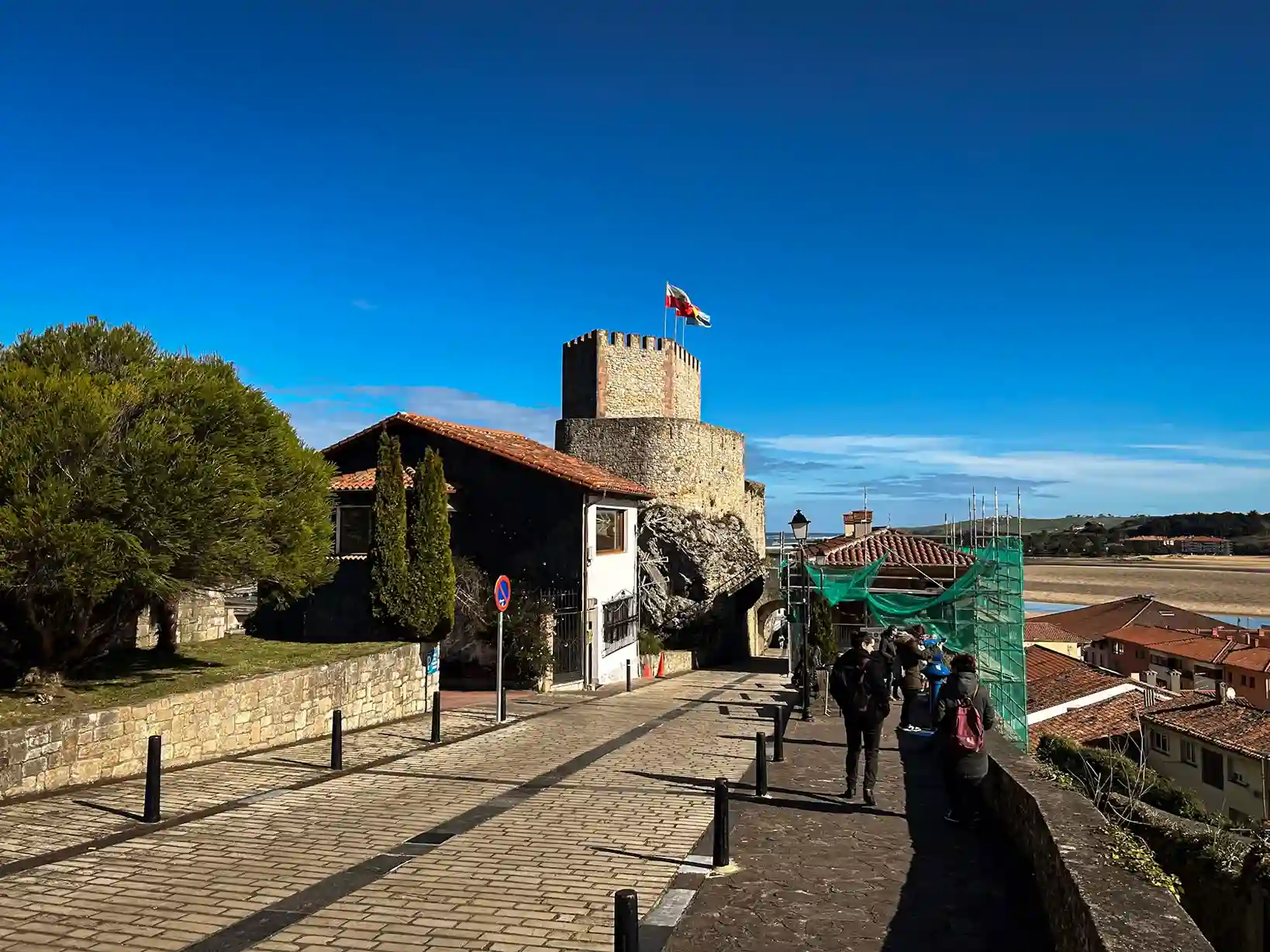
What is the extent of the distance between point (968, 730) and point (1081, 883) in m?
3.51

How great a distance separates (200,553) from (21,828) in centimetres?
398

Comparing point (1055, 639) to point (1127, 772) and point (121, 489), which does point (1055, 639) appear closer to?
point (1127, 772)

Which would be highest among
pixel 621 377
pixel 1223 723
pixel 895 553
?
pixel 621 377

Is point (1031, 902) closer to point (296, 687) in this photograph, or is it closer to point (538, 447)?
point (296, 687)

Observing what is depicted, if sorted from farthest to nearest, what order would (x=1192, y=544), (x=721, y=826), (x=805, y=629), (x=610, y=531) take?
(x=1192, y=544) < (x=610, y=531) < (x=805, y=629) < (x=721, y=826)

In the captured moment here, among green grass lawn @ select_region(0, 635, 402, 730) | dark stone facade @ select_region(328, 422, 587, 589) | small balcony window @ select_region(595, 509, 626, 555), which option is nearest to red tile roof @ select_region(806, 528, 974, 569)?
small balcony window @ select_region(595, 509, 626, 555)

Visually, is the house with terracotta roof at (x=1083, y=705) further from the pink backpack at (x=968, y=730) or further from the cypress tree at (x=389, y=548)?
the pink backpack at (x=968, y=730)

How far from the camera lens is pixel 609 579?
84.4 feet

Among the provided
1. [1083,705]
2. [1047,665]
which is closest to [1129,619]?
[1047,665]

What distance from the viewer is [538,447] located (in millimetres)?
28781

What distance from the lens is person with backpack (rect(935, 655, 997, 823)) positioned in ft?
26.7

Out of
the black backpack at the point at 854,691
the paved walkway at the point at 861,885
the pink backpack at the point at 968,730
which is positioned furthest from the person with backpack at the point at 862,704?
the pink backpack at the point at 968,730

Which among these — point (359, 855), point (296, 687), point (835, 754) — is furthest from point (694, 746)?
point (359, 855)

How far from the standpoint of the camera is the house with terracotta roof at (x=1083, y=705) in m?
30.9
